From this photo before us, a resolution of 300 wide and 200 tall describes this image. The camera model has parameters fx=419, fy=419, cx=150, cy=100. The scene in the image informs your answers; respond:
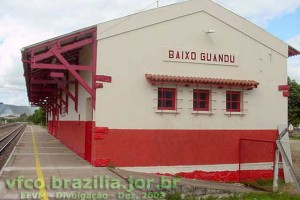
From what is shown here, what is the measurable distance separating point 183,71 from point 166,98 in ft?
3.74

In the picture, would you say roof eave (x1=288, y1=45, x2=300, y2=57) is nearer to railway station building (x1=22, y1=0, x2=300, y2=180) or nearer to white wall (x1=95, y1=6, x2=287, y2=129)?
railway station building (x1=22, y1=0, x2=300, y2=180)

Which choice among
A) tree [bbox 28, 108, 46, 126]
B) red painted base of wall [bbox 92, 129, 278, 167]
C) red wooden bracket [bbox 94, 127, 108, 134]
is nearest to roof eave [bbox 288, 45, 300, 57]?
red painted base of wall [bbox 92, 129, 278, 167]

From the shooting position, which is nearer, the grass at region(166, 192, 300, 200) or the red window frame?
the grass at region(166, 192, 300, 200)

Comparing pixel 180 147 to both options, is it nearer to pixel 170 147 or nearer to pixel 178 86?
pixel 170 147

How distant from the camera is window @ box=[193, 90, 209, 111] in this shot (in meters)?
14.9

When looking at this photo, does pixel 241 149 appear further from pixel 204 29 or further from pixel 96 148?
pixel 96 148

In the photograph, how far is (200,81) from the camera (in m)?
14.4

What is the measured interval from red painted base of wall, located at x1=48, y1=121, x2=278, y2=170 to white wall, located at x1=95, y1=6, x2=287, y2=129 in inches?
10.8

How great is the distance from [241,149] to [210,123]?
5.47ft

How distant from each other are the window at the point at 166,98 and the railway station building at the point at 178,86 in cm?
3

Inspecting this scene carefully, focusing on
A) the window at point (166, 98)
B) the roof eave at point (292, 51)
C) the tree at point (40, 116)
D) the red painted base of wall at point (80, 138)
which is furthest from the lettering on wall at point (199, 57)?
the tree at point (40, 116)

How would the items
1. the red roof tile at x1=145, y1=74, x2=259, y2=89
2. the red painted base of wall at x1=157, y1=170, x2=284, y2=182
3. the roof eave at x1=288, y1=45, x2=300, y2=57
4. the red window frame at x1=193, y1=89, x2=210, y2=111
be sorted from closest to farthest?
the red roof tile at x1=145, y1=74, x2=259, y2=89 < the red painted base of wall at x1=157, y1=170, x2=284, y2=182 < the red window frame at x1=193, y1=89, x2=210, y2=111 < the roof eave at x1=288, y1=45, x2=300, y2=57

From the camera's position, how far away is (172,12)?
14.5 m

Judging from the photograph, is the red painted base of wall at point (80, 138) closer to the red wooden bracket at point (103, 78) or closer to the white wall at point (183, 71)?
the white wall at point (183, 71)
